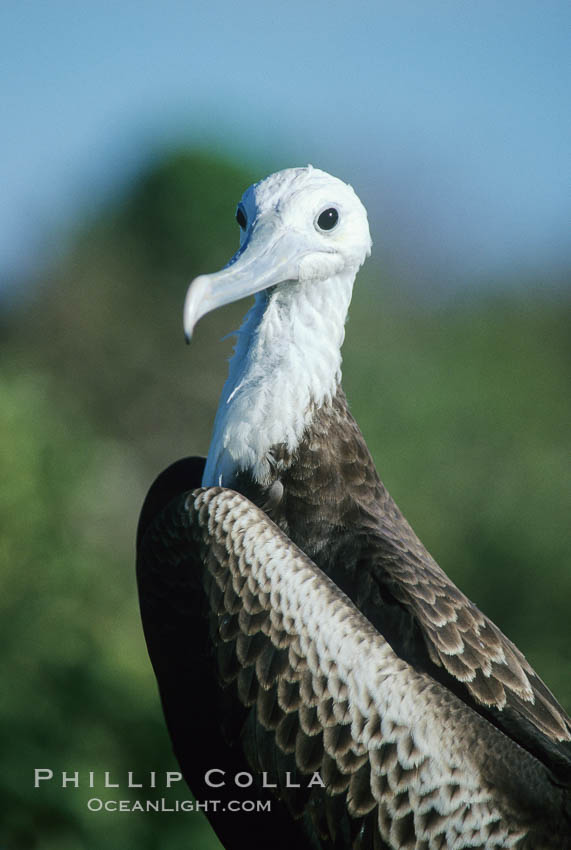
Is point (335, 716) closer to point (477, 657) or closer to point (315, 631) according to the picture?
point (315, 631)

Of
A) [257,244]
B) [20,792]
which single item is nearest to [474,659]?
[257,244]

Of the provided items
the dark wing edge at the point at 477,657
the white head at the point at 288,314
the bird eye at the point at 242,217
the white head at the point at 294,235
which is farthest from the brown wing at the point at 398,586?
the bird eye at the point at 242,217

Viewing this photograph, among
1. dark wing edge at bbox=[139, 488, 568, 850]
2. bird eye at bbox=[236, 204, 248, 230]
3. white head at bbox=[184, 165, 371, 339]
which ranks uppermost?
bird eye at bbox=[236, 204, 248, 230]

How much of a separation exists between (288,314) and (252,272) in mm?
301

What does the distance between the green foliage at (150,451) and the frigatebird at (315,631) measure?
4.79 m

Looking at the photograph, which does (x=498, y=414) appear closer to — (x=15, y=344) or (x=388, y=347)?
(x=388, y=347)

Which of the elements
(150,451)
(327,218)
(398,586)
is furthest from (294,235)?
(150,451)

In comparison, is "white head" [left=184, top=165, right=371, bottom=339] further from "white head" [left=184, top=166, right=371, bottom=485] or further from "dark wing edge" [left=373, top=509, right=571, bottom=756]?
"dark wing edge" [left=373, top=509, right=571, bottom=756]

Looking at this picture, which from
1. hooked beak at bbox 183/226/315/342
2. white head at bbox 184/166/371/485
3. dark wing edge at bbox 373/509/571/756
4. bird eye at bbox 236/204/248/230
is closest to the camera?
dark wing edge at bbox 373/509/571/756

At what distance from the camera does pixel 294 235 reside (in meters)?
3.50

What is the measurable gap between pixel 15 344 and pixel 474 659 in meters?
23.9

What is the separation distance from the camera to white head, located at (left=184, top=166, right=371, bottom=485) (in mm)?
3518

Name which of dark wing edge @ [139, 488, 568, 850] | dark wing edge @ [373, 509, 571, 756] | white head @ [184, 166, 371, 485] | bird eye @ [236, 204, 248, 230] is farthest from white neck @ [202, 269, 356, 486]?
dark wing edge @ [373, 509, 571, 756]

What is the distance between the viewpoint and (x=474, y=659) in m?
3.11
